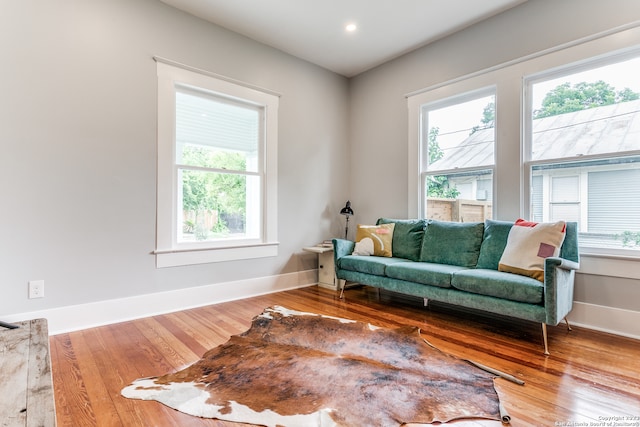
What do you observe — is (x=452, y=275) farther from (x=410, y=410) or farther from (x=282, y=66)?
(x=282, y=66)

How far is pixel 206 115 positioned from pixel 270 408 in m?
2.91

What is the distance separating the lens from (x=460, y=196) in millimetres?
3607

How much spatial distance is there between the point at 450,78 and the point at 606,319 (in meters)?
2.73

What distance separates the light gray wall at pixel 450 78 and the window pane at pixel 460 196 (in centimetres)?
17

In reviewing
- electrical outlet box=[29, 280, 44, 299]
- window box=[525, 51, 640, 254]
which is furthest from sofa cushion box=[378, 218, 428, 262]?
electrical outlet box=[29, 280, 44, 299]

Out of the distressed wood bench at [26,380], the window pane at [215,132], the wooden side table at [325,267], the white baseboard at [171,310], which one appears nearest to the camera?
the distressed wood bench at [26,380]

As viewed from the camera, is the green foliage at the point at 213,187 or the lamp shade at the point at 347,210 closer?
the green foliage at the point at 213,187

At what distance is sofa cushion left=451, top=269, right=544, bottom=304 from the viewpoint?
7.48ft

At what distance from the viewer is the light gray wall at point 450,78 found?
8.62 feet

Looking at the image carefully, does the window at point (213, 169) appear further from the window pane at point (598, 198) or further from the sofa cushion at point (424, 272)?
the window pane at point (598, 198)

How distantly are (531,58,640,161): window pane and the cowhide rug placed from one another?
7.14 feet

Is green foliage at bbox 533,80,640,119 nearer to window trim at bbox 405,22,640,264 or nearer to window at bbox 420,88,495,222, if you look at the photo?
window trim at bbox 405,22,640,264

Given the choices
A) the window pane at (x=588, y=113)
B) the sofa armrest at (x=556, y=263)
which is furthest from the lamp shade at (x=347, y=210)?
the sofa armrest at (x=556, y=263)

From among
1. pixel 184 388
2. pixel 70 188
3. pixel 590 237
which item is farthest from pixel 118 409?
pixel 590 237
